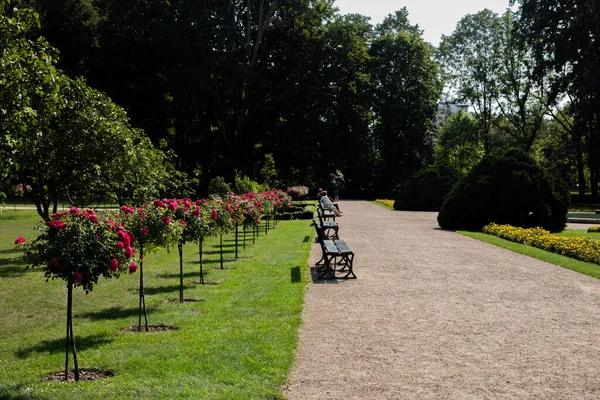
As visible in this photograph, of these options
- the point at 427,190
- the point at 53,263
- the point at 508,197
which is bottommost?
the point at 53,263

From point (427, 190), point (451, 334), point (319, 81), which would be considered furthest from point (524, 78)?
point (451, 334)

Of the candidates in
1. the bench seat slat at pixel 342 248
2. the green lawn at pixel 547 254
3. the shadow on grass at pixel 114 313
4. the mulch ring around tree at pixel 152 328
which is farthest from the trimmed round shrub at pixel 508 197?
the mulch ring around tree at pixel 152 328

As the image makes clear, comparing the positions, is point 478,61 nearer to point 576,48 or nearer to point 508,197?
point 576,48

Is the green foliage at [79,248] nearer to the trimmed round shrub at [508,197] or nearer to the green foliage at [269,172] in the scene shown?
the trimmed round shrub at [508,197]

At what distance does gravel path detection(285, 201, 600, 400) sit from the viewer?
19.5ft

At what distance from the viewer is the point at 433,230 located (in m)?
23.9

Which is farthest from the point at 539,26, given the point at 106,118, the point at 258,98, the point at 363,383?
the point at 363,383

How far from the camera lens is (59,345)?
7.78m

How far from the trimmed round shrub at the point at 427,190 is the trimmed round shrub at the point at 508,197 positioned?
43.7 feet

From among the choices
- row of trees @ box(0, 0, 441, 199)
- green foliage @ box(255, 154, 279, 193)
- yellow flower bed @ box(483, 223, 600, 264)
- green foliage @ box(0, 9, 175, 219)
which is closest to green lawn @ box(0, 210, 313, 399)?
green foliage @ box(0, 9, 175, 219)

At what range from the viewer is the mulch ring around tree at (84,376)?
6281 mm

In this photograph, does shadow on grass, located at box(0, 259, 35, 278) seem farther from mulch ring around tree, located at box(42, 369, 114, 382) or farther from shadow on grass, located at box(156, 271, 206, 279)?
mulch ring around tree, located at box(42, 369, 114, 382)

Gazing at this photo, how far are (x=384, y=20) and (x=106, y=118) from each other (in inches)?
2157

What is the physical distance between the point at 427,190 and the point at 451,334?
31.1m
